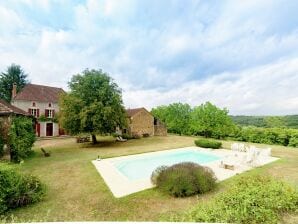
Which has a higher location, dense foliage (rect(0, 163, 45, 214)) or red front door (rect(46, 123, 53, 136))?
red front door (rect(46, 123, 53, 136))

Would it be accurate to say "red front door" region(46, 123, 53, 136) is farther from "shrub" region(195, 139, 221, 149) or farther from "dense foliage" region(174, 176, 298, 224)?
"dense foliage" region(174, 176, 298, 224)

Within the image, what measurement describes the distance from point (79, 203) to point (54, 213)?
1059 millimetres

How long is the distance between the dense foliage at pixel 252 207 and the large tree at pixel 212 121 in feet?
96.7

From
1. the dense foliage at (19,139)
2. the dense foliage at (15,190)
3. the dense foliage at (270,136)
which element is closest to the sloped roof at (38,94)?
the dense foliage at (19,139)

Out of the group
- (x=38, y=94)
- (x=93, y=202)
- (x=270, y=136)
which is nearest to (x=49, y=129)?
(x=38, y=94)

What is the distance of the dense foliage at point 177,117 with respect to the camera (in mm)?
43625

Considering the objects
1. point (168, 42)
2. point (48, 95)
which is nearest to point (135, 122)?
point (48, 95)

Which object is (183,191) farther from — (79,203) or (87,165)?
(87,165)

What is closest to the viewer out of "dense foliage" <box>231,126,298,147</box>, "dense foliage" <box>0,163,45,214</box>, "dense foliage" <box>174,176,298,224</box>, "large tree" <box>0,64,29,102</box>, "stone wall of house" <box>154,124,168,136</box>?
"dense foliage" <box>174,176,298,224</box>

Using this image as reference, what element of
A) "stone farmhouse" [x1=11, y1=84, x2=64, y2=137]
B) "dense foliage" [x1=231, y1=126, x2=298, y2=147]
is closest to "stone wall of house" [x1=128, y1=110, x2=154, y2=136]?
"stone farmhouse" [x1=11, y1=84, x2=64, y2=137]

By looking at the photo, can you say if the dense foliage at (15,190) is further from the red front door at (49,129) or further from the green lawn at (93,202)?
the red front door at (49,129)

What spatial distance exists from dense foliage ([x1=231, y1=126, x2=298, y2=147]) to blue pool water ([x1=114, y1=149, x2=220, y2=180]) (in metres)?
14.1

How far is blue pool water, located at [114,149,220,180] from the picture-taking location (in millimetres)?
13875

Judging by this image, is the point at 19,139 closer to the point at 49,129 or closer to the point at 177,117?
the point at 49,129
